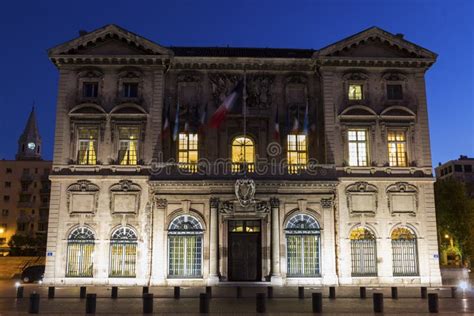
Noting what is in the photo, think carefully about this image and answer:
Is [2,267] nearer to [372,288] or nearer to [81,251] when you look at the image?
[81,251]

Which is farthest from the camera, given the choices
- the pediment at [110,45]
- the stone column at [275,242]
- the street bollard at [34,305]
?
the pediment at [110,45]

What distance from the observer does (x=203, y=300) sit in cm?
1788

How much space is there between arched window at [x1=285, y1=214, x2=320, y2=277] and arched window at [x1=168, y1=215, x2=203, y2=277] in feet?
17.5

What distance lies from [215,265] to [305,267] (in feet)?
17.6

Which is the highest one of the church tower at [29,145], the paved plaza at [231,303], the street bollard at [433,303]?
the church tower at [29,145]

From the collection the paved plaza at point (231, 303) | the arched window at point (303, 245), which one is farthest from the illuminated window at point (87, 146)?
the arched window at point (303, 245)

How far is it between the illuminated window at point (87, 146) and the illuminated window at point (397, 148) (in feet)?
60.4

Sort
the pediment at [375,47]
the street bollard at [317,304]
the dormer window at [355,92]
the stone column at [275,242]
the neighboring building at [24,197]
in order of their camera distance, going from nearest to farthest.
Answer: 1. the street bollard at [317,304]
2. the stone column at [275,242]
3. the pediment at [375,47]
4. the dormer window at [355,92]
5. the neighboring building at [24,197]

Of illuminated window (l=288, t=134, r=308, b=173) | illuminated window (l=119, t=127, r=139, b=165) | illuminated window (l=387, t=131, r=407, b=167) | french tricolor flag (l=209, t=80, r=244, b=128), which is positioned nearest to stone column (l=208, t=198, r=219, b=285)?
french tricolor flag (l=209, t=80, r=244, b=128)

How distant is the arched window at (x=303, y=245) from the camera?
103ft

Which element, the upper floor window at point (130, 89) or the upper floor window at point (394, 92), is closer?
the upper floor window at point (130, 89)

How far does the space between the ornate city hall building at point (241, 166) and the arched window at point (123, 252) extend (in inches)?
2.5

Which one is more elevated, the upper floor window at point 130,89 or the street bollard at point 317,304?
the upper floor window at point 130,89

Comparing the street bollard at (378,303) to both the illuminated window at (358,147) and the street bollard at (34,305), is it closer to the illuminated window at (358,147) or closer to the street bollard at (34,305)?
the street bollard at (34,305)
